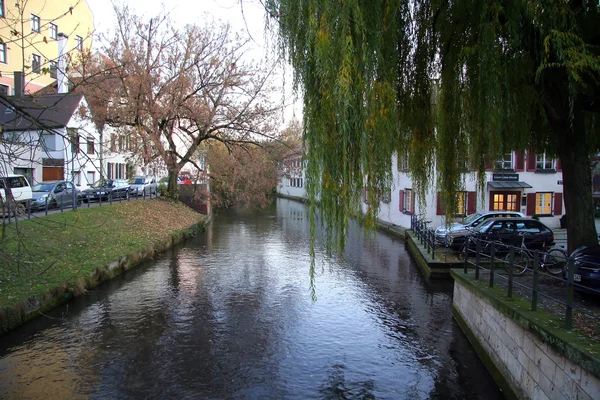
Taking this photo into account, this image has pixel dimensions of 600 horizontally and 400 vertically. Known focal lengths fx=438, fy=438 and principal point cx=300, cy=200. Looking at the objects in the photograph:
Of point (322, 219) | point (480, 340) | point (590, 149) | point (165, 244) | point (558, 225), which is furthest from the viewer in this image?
point (558, 225)

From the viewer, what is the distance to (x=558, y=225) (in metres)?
24.5

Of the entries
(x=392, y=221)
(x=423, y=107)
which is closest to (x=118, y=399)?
(x=423, y=107)

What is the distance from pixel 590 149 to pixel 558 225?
16.9 meters

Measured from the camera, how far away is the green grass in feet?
30.5

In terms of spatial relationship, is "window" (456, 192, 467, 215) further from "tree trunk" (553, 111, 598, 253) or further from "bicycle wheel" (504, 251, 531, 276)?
"tree trunk" (553, 111, 598, 253)

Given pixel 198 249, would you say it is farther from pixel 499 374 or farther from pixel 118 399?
pixel 499 374

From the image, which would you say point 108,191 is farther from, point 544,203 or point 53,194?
point 544,203

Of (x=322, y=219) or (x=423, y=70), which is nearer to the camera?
(x=322, y=219)

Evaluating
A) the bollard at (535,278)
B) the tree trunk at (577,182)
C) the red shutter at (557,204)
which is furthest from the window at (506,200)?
the bollard at (535,278)

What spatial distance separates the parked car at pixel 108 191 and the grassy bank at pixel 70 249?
1828mm

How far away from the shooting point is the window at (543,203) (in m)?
24.5

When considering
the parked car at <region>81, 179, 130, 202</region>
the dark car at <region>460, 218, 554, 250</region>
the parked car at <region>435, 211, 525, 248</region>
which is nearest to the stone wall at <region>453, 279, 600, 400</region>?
the dark car at <region>460, 218, 554, 250</region>

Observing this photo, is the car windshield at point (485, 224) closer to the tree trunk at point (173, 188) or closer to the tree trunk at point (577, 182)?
the tree trunk at point (577, 182)

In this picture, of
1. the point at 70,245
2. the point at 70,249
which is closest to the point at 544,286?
the point at 70,249
